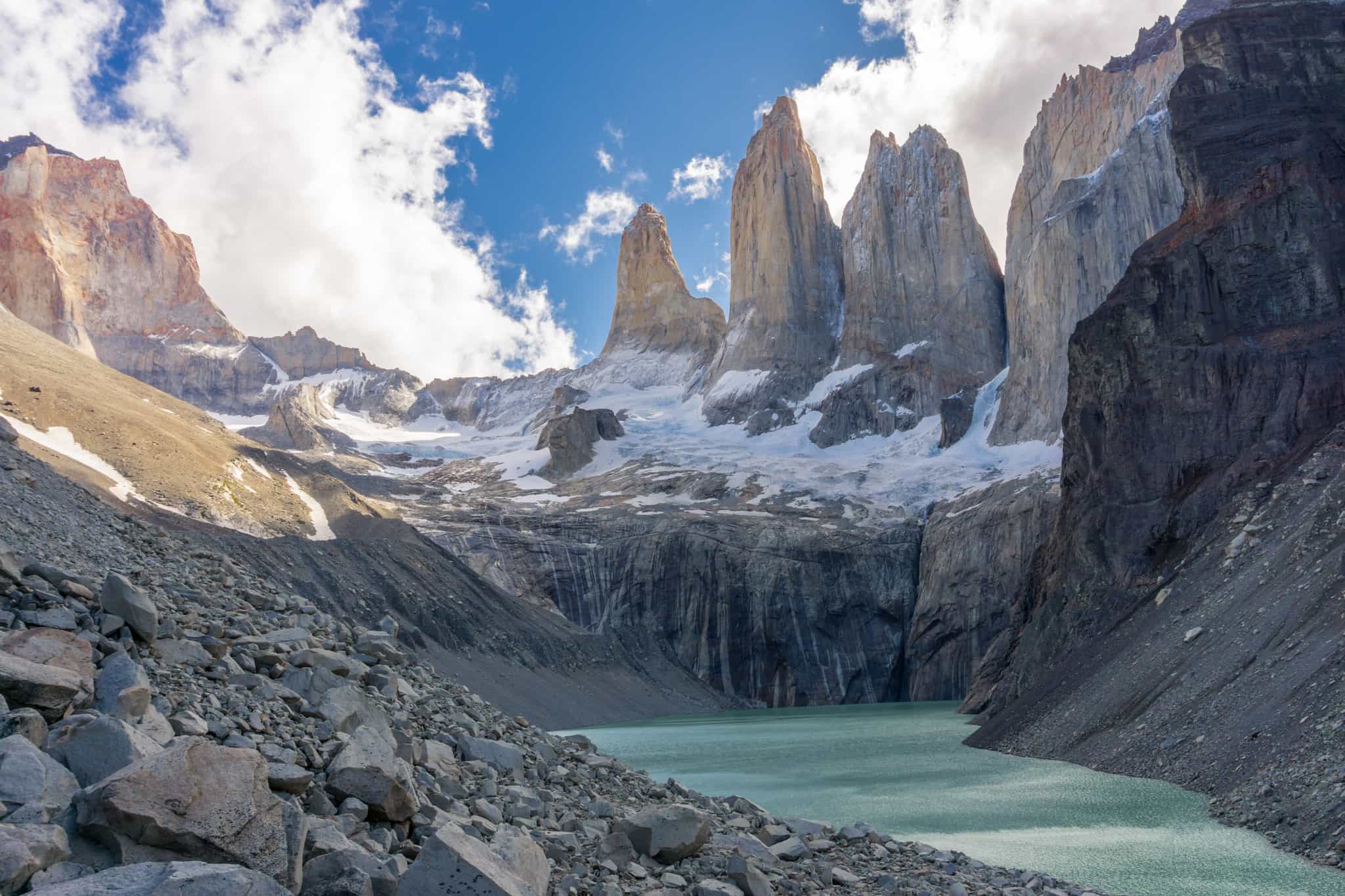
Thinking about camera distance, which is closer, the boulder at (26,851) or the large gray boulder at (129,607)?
the boulder at (26,851)

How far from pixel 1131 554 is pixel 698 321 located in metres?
144

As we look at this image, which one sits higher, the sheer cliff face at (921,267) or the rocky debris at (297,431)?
the sheer cliff face at (921,267)

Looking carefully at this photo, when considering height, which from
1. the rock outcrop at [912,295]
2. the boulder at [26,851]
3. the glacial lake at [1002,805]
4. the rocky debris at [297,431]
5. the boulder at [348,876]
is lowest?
the glacial lake at [1002,805]

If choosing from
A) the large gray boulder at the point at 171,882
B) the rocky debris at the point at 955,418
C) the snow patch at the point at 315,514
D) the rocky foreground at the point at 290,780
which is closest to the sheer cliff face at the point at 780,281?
the rocky debris at the point at 955,418

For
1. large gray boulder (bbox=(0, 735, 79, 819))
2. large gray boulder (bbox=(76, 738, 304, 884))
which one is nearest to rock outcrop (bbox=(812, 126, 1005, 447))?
large gray boulder (bbox=(76, 738, 304, 884))

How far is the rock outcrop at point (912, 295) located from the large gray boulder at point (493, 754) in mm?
112955

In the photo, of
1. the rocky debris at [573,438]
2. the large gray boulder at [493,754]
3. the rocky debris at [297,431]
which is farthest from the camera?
the rocky debris at [297,431]

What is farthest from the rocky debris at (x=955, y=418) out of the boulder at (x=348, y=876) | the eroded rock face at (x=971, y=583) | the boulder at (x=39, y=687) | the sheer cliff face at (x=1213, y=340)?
the boulder at (x=39, y=687)

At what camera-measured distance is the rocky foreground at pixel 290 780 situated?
6.59 meters

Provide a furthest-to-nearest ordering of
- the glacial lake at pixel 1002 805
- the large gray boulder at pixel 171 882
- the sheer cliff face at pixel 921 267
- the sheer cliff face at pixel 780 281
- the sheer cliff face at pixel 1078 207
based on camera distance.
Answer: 1. the sheer cliff face at pixel 780 281
2. the sheer cliff face at pixel 921 267
3. the sheer cliff face at pixel 1078 207
4. the glacial lake at pixel 1002 805
5. the large gray boulder at pixel 171 882

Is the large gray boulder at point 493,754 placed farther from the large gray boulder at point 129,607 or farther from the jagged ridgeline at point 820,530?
the large gray boulder at point 129,607

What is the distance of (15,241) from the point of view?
183250 mm

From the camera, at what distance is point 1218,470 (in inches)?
1496

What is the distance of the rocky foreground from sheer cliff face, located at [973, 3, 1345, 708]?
2529 centimetres
